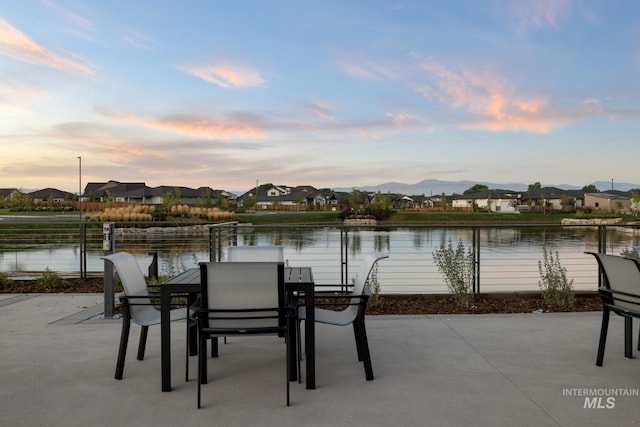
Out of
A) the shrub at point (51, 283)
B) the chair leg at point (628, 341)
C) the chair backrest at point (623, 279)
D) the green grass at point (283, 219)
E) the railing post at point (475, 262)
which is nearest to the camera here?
the chair backrest at point (623, 279)

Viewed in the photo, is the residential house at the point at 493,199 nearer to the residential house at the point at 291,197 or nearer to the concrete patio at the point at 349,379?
the residential house at the point at 291,197

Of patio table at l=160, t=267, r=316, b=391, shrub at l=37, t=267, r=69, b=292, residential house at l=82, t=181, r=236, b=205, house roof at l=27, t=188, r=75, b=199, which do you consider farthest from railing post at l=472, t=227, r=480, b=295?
house roof at l=27, t=188, r=75, b=199

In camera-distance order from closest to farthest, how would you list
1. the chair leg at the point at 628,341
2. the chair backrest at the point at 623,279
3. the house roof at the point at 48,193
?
the chair backrest at the point at 623,279, the chair leg at the point at 628,341, the house roof at the point at 48,193

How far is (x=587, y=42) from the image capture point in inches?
514

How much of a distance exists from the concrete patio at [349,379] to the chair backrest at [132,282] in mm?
448

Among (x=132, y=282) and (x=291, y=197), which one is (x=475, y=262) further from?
(x=291, y=197)

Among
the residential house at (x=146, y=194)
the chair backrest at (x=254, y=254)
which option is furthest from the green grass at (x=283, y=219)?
the chair backrest at (x=254, y=254)

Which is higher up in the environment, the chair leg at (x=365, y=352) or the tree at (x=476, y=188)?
the tree at (x=476, y=188)

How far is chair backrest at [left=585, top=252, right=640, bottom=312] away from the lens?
337 cm

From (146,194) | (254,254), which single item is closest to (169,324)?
(254,254)

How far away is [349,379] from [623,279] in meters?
2.19

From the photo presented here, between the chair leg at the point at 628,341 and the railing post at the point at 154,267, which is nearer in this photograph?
the chair leg at the point at 628,341

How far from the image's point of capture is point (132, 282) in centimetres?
364

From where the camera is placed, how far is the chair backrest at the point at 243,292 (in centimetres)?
297
